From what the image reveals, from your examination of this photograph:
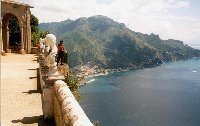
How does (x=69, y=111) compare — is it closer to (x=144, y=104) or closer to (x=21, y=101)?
(x=21, y=101)

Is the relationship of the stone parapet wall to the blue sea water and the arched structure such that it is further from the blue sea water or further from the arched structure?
the blue sea water

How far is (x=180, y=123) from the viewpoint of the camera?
11412 cm

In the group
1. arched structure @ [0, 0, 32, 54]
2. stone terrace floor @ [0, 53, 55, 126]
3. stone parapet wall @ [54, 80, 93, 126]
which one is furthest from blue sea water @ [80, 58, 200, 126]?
stone parapet wall @ [54, 80, 93, 126]

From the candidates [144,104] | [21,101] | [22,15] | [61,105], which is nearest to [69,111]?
[61,105]

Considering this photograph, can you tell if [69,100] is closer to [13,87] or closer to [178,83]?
[13,87]

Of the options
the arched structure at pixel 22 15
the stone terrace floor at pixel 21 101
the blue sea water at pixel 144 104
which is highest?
the arched structure at pixel 22 15

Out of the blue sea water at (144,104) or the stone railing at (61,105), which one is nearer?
the stone railing at (61,105)

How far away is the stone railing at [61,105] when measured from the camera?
5.34 metres

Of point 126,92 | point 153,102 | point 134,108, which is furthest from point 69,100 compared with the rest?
point 126,92

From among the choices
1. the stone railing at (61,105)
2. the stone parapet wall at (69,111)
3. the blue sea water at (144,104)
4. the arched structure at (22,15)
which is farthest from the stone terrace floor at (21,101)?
the blue sea water at (144,104)

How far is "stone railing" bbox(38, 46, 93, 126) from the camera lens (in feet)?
17.5

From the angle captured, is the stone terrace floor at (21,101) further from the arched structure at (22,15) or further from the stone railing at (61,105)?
the arched structure at (22,15)

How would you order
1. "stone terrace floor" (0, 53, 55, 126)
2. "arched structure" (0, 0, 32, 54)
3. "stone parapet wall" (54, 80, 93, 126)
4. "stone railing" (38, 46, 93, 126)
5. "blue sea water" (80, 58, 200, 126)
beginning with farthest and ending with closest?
"blue sea water" (80, 58, 200, 126)
"arched structure" (0, 0, 32, 54)
"stone terrace floor" (0, 53, 55, 126)
"stone railing" (38, 46, 93, 126)
"stone parapet wall" (54, 80, 93, 126)

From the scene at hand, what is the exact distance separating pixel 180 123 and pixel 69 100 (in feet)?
373
